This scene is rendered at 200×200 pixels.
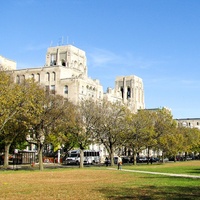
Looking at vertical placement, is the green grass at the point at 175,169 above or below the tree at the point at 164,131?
below

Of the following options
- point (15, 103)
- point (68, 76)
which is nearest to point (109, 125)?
point (15, 103)

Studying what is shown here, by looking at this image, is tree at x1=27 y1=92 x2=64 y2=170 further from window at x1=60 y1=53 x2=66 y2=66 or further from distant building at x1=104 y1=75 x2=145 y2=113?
distant building at x1=104 y1=75 x2=145 y2=113

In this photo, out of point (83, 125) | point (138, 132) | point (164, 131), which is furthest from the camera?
point (164, 131)

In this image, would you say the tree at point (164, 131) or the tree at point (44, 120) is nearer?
the tree at point (44, 120)

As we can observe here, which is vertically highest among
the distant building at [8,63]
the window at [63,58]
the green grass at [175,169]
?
the window at [63,58]

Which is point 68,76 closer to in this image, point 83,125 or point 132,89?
point 132,89

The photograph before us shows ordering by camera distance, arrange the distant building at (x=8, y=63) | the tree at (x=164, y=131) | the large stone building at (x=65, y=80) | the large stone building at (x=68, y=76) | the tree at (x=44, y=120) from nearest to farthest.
Answer: 1. the tree at (x=44, y=120)
2. the tree at (x=164, y=131)
3. the large stone building at (x=65, y=80)
4. the large stone building at (x=68, y=76)
5. the distant building at (x=8, y=63)

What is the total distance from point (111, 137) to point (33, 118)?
67.2ft

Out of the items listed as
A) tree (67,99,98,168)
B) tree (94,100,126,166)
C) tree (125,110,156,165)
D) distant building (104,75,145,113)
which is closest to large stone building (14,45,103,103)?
tree (125,110,156,165)

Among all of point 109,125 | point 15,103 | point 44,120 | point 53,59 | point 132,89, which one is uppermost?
point 53,59

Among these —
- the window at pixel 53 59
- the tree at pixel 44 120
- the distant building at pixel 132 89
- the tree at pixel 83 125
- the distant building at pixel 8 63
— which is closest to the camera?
the tree at pixel 44 120

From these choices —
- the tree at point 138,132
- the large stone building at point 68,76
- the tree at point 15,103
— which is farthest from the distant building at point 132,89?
the tree at point 15,103

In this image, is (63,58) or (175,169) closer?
(175,169)

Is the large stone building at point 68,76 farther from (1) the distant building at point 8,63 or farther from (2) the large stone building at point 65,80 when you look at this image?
(1) the distant building at point 8,63
